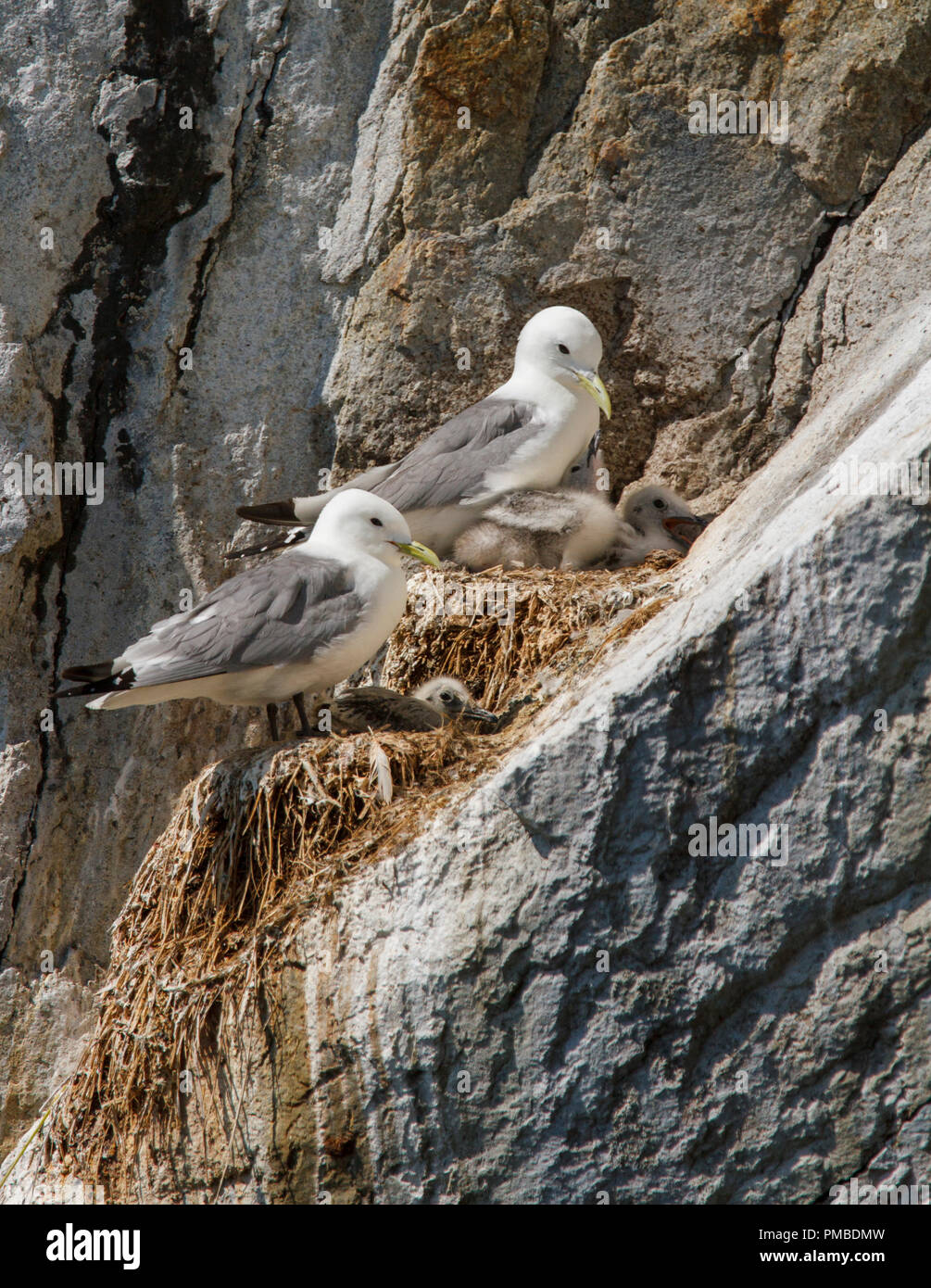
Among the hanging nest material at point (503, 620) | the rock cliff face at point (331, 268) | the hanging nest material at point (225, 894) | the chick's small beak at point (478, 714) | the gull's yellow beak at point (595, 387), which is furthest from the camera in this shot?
the rock cliff face at point (331, 268)

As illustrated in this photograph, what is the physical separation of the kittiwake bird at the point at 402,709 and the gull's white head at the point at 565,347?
1.28m

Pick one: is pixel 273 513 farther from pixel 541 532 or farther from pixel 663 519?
pixel 663 519

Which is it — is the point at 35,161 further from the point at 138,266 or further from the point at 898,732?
the point at 898,732

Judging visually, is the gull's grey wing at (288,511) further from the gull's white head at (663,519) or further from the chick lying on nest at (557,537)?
the gull's white head at (663,519)

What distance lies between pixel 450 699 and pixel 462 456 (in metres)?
1.03

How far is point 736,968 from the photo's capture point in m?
3.01

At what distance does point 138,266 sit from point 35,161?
0.53 meters

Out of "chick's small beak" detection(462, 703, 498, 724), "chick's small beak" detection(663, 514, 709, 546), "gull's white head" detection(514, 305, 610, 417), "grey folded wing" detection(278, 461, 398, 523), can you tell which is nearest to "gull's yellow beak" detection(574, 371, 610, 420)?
"gull's white head" detection(514, 305, 610, 417)

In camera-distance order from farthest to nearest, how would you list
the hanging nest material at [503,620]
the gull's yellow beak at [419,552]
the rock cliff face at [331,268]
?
the rock cliff face at [331,268] < the hanging nest material at [503,620] < the gull's yellow beak at [419,552]

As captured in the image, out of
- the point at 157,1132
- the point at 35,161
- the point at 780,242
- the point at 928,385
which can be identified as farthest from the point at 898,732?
the point at 35,161

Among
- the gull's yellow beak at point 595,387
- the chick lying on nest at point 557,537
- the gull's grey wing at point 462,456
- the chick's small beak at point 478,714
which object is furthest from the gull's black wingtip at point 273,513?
the chick's small beak at point 478,714

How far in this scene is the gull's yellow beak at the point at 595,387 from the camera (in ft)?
15.3

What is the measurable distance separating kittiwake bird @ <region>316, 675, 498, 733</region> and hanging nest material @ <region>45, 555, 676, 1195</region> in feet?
0.69

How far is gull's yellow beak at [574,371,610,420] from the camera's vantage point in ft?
15.3
